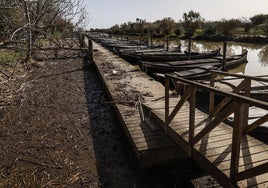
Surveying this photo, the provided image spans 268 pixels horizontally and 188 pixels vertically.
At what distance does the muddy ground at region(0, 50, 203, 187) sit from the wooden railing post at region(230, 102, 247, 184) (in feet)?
6.23

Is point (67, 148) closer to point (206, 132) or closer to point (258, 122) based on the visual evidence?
point (206, 132)

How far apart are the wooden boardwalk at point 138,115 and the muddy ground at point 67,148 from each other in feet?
1.17

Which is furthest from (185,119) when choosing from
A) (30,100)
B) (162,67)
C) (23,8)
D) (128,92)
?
(162,67)

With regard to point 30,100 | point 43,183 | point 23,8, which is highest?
point 23,8

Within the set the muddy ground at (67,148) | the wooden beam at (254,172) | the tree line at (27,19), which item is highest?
the tree line at (27,19)

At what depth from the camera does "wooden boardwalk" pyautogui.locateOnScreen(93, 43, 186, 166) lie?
14.8 feet

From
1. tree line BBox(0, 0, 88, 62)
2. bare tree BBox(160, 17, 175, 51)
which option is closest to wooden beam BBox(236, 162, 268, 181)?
tree line BBox(0, 0, 88, 62)

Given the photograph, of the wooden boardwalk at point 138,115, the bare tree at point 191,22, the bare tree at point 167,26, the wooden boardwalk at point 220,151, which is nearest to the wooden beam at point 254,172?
the wooden boardwalk at point 220,151

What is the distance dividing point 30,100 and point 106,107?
2.64 meters

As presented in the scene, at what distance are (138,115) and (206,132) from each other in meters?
2.92

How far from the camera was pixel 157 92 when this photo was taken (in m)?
7.72

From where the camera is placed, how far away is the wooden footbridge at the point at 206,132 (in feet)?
8.84

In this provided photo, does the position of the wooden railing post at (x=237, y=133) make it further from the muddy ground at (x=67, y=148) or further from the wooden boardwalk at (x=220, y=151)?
the muddy ground at (x=67, y=148)

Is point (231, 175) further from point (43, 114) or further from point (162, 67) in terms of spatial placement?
point (162, 67)
